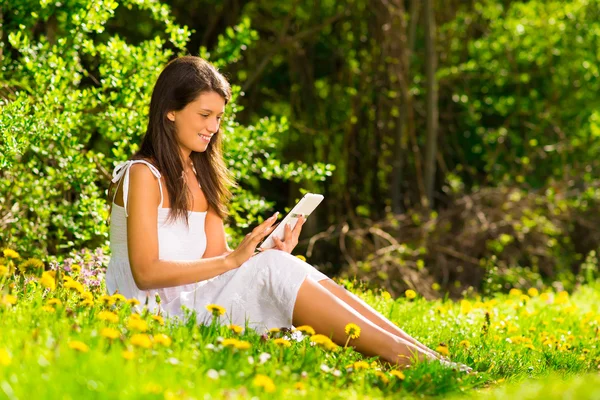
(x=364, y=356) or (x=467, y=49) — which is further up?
(x=467, y=49)

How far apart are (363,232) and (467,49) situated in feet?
9.48

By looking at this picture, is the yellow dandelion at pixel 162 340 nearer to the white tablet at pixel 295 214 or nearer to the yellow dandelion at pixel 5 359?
the yellow dandelion at pixel 5 359

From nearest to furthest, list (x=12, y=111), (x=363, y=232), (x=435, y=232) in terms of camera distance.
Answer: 1. (x=12, y=111)
2. (x=363, y=232)
3. (x=435, y=232)

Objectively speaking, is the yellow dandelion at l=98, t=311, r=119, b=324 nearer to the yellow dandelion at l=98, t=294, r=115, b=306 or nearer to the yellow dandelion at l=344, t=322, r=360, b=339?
the yellow dandelion at l=98, t=294, r=115, b=306

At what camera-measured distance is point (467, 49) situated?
363 inches

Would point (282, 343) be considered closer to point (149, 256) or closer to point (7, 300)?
point (149, 256)

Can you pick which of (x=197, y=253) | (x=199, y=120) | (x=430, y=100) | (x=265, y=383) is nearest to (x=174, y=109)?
(x=199, y=120)

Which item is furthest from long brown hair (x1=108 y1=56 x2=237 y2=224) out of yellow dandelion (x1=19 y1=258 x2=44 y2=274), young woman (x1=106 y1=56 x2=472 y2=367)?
yellow dandelion (x1=19 y1=258 x2=44 y2=274)

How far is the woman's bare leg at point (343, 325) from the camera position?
360 cm

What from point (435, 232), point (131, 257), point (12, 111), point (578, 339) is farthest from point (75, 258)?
point (435, 232)

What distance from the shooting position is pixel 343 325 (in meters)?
3.60

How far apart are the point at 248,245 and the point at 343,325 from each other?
19.7 inches

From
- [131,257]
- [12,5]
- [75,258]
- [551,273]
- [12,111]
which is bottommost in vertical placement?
[551,273]

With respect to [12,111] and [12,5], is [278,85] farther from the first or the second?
[12,111]
